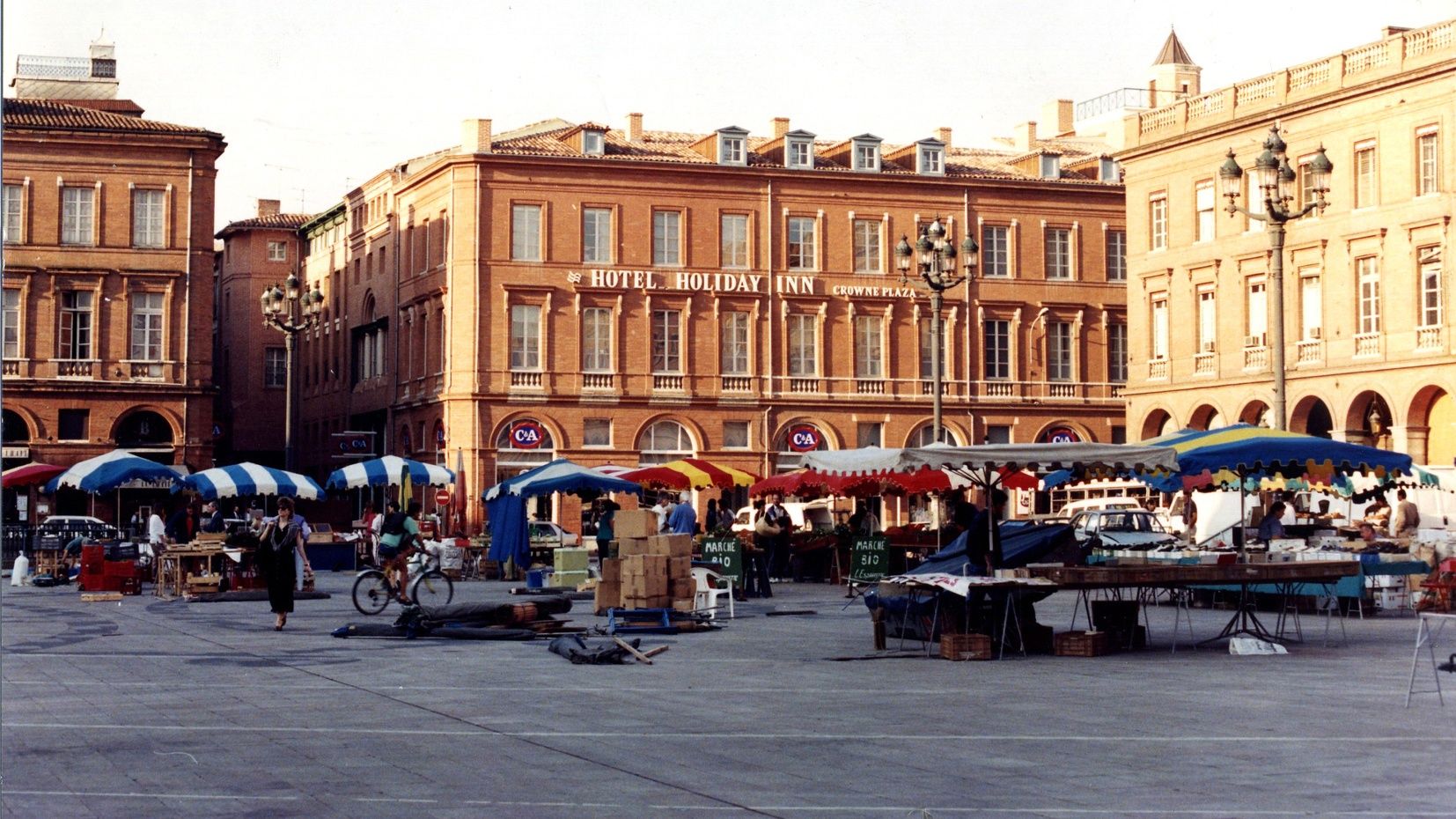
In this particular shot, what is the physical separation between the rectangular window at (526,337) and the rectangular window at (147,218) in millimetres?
12222

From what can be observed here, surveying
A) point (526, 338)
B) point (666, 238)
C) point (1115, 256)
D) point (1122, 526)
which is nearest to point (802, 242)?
point (666, 238)

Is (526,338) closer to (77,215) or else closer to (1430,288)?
(77,215)

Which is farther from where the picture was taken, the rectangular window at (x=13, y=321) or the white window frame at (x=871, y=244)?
the white window frame at (x=871, y=244)

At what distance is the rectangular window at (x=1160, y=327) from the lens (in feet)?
188

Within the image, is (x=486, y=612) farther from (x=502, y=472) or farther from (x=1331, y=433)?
(x=502, y=472)

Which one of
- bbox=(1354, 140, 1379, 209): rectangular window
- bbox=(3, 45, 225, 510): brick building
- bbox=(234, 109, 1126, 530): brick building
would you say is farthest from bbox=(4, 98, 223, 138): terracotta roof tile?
bbox=(1354, 140, 1379, 209): rectangular window

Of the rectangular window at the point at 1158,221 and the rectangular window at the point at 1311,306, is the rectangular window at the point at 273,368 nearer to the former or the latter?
the rectangular window at the point at 1158,221

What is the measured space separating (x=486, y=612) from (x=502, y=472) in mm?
38280

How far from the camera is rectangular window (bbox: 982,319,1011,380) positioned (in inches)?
2603

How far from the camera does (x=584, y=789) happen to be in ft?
32.1

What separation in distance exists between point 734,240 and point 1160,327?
14.5m

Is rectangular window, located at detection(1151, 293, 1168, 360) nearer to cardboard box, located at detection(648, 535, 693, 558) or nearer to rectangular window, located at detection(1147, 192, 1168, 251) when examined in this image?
rectangular window, located at detection(1147, 192, 1168, 251)

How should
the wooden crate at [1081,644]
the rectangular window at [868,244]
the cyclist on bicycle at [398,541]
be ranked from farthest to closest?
the rectangular window at [868,244]
the cyclist on bicycle at [398,541]
the wooden crate at [1081,644]

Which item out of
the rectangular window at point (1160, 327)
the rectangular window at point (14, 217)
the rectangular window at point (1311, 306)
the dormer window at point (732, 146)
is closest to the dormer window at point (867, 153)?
the dormer window at point (732, 146)
